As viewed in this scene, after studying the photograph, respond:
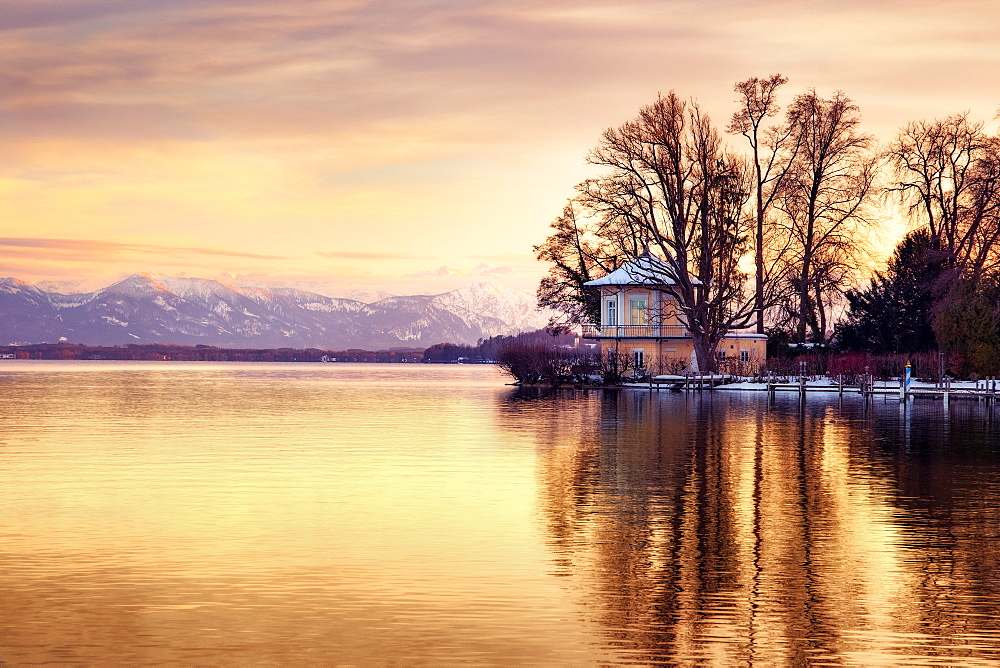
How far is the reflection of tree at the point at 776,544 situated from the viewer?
11320 millimetres

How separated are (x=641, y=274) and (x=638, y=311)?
5368 mm

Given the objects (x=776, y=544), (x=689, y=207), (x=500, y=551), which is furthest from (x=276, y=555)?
(x=689, y=207)

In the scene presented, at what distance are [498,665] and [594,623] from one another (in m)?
1.74

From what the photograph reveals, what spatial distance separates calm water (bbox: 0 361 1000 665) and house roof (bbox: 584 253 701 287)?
133ft

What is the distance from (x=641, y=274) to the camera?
76438mm

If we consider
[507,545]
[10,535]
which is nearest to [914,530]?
[507,545]

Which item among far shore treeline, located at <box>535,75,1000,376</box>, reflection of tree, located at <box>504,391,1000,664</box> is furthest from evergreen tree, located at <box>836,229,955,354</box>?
reflection of tree, located at <box>504,391,1000,664</box>

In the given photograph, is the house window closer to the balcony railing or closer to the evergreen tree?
the balcony railing

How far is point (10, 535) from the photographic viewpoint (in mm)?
16984

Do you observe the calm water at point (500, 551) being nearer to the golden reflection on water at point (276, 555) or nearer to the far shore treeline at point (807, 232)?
the golden reflection on water at point (276, 555)

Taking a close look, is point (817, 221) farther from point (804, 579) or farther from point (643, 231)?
point (804, 579)

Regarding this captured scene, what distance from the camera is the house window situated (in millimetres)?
81125

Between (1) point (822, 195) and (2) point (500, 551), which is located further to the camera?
(1) point (822, 195)

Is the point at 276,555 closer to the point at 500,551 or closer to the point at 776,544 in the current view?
the point at 500,551
